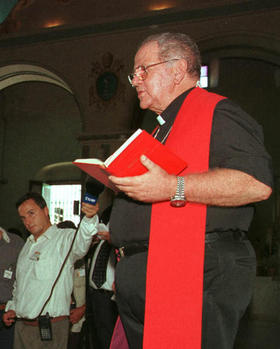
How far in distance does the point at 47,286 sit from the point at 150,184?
251 cm

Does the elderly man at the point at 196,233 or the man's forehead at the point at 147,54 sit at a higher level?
the man's forehead at the point at 147,54

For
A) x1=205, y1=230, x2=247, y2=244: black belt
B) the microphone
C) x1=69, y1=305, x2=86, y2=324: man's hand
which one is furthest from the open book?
x1=69, y1=305, x2=86, y2=324: man's hand

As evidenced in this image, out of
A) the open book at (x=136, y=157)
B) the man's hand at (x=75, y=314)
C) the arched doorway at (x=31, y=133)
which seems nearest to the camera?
the open book at (x=136, y=157)

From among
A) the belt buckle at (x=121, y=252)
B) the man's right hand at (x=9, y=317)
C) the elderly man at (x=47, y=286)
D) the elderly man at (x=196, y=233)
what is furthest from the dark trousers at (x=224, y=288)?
the man's right hand at (x=9, y=317)

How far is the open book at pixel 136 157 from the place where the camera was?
1596 millimetres

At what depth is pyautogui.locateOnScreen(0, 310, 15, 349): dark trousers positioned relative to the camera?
14.1 feet

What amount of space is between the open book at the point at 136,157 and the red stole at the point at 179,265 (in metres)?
0.15

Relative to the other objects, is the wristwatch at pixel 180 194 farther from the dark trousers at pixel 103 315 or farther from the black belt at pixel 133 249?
the dark trousers at pixel 103 315

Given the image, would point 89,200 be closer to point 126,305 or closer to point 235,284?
point 126,305

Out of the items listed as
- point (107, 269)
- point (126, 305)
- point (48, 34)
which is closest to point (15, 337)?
point (107, 269)

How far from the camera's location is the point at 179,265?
5.90 feet

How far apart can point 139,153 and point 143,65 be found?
2.39ft

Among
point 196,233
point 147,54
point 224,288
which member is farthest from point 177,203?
point 147,54

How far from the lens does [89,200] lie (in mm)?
2904
